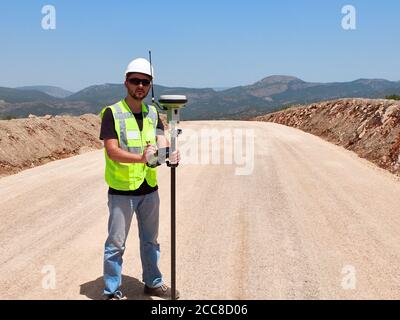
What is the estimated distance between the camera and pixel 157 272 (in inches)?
185

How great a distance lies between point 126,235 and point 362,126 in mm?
16071

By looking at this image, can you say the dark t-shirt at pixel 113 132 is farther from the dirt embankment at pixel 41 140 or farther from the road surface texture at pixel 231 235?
the dirt embankment at pixel 41 140

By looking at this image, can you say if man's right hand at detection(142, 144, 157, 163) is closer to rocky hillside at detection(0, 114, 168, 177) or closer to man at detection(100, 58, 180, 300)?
man at detection(100, 58, 180, 300)

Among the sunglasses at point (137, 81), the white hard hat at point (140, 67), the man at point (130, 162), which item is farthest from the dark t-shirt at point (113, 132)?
the white hard hat at point (140, 67)

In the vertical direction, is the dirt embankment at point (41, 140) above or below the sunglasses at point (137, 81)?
A: below

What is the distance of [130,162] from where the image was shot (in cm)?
409

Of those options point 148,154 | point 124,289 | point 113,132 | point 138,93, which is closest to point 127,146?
point 113,132

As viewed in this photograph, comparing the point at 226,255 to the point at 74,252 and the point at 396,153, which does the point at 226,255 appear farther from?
the point at 396,153

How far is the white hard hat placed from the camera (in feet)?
13.6

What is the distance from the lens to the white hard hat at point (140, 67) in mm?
4145

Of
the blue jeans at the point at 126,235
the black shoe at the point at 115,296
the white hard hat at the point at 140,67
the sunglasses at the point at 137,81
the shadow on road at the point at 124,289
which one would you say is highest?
the white hard hat at the point at 140,67

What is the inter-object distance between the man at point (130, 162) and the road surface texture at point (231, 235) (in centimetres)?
75

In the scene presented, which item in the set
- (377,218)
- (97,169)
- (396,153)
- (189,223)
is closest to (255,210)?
(189,223)

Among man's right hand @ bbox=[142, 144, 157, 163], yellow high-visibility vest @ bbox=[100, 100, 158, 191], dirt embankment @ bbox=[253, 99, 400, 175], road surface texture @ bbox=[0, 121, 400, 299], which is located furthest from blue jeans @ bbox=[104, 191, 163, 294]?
dirt embankment @ bbox=[253, 99, 400, 175]
